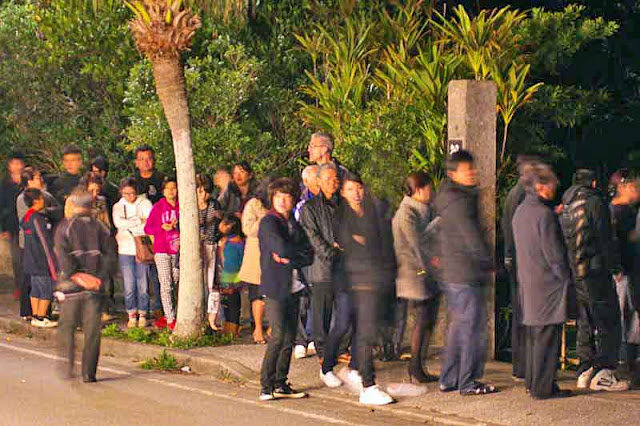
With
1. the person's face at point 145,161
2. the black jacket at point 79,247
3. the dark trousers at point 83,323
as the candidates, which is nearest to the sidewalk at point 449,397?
the dark trousers at point 83,323

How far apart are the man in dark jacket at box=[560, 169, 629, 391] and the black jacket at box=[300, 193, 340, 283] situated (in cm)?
211

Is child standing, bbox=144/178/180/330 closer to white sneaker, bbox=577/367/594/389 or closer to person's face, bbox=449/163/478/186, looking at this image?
person's face, bbox=449/163/478/186

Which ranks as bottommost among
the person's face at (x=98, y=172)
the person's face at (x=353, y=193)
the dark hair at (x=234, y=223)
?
the dark hair at (x=234, y=223)

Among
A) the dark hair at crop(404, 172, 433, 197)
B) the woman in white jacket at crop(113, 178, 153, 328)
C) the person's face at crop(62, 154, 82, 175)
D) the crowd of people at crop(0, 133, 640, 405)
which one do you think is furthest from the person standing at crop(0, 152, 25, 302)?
the dark hair at crop(404, 172, 433, 197)

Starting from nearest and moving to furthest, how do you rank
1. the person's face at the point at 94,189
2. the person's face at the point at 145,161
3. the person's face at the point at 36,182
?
the person's face at the point at 94,189
the person's face at the point at 36,182
the person's face at the point at 145,161

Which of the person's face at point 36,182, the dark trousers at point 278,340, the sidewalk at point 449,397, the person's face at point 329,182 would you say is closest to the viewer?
the sidewalk at point 449,397

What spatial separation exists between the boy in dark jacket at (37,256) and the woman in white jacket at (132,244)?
0.83 metres

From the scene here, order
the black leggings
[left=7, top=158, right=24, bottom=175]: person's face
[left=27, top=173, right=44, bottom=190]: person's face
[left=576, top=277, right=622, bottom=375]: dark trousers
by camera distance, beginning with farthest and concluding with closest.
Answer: [left=7, top=158, right=24, bottom=175]: person's face → [left=27, top=173, right=44, bottom=190]: person's face → the black leggings → [left=576, top=277, right=622, bottom=375]: dark trousers

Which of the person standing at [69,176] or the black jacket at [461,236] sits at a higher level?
the person standing at [69,176]

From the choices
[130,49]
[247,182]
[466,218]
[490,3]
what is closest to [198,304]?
[247,182]

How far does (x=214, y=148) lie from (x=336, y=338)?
21.3 feet

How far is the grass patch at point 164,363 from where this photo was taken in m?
12.8

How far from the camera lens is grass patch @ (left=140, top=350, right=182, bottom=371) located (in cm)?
1278

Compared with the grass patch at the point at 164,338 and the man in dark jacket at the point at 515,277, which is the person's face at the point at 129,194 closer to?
the grass patch at the point at 164,338
